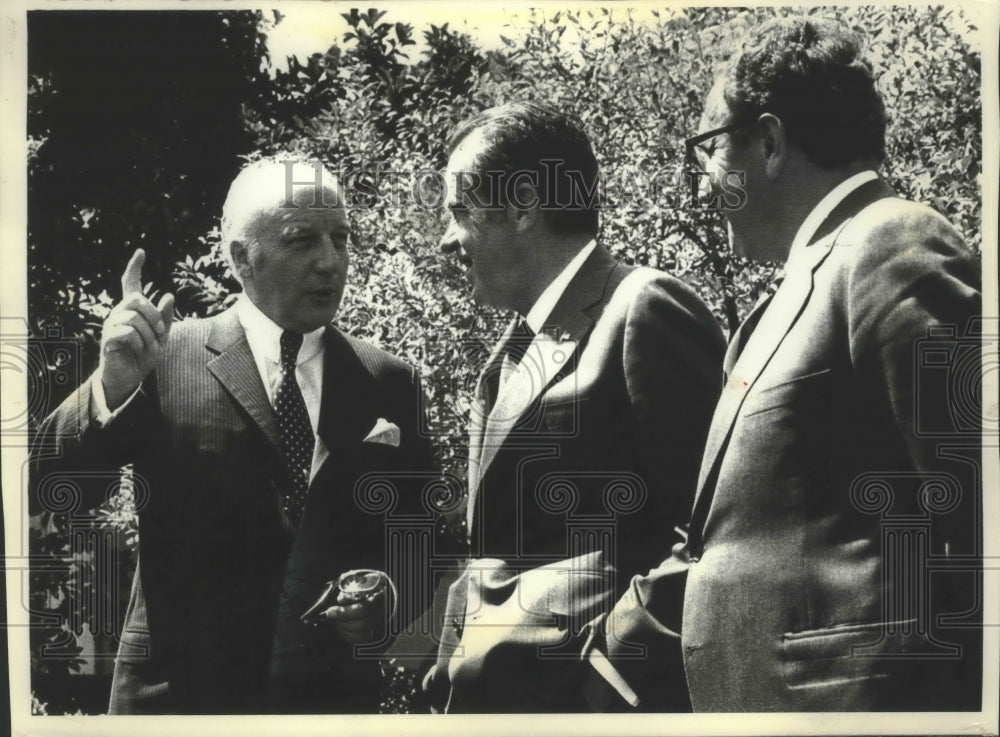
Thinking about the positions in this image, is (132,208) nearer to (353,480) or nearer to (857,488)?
(353,480)

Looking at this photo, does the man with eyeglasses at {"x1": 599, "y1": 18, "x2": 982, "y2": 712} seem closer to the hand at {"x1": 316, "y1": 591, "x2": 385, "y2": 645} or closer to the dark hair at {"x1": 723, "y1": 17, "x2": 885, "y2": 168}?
the dark hair at {"x1": 723, "y1": 17, "x2": 885, "y2": 168}

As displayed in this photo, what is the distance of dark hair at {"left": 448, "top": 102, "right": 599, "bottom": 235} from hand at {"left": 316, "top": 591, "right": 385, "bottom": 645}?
1617mm

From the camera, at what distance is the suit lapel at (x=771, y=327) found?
180 inches

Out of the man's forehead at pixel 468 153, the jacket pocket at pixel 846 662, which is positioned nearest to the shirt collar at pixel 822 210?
the man's forehead at pixel 468 153

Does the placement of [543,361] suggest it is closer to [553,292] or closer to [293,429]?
[553,292]

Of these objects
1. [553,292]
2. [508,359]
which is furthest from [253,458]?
[553,292]

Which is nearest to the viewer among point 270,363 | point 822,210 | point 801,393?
point 801,393

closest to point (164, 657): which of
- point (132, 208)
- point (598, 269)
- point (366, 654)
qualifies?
point (366, 654)

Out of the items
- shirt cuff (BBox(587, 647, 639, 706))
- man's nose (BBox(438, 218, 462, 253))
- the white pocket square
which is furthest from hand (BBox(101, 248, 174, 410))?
shirt cuff (BBox(587, 647, 639, 706))

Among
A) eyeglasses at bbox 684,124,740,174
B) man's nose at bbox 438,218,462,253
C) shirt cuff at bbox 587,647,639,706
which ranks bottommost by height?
shirt cuff at bbox 587,647,639,706

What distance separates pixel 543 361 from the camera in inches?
184

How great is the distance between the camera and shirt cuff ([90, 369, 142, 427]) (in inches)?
185

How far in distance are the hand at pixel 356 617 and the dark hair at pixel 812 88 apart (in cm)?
232

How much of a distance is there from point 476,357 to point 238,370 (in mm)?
921
